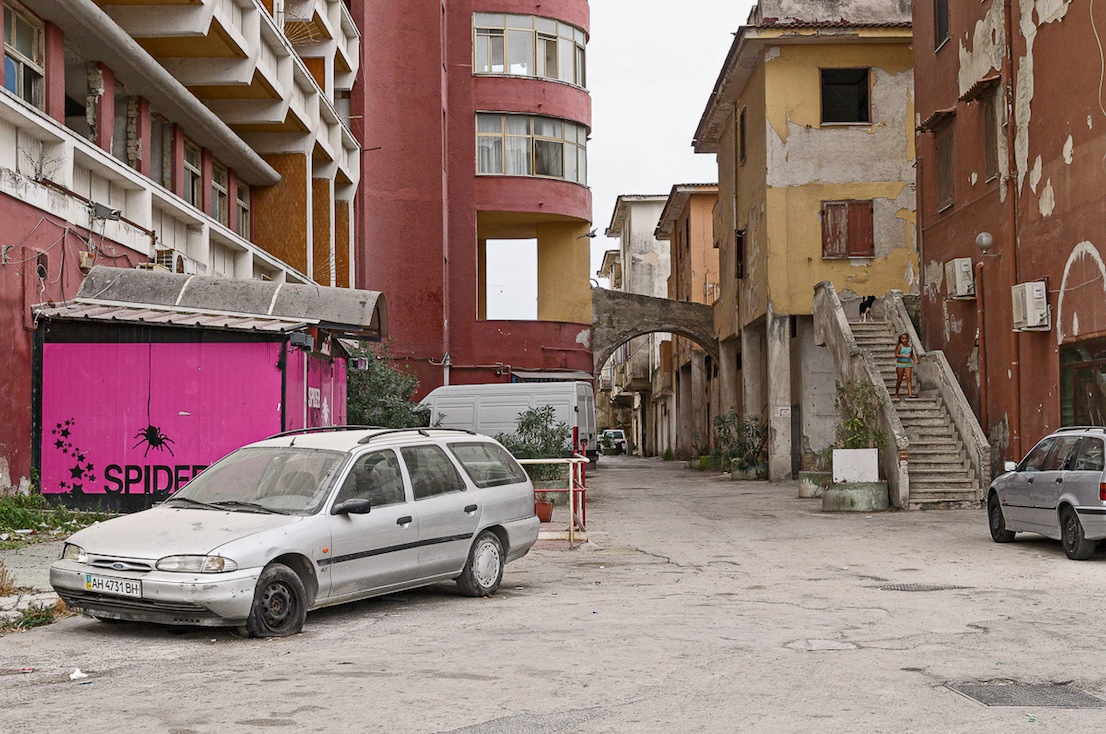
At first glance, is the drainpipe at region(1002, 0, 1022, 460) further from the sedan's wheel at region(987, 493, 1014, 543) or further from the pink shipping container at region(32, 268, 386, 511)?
the pink shipping container at region(32, 268, 386, 511)

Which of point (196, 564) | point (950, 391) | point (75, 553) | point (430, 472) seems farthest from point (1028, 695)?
point (950, 391)

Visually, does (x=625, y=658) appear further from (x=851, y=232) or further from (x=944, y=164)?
(x=851, y=232)

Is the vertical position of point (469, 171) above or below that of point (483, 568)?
above

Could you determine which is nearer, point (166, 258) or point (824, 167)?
point (166, 258)

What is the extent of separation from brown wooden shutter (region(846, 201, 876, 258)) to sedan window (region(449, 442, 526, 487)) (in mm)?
22212

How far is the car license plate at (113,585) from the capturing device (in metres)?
8.76

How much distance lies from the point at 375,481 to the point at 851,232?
24566mm

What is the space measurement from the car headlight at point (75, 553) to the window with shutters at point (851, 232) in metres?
26.2

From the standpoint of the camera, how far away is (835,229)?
32.8 metres

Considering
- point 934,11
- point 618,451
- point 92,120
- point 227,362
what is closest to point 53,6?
point 92,120

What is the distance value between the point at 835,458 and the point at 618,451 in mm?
62527

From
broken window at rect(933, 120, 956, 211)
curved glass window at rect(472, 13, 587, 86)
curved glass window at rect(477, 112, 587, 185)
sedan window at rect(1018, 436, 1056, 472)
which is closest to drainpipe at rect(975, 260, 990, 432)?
broken window at rect(933, 120, 956, 211)

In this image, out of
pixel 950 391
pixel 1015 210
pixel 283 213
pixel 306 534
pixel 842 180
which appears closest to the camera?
pixel 306 534

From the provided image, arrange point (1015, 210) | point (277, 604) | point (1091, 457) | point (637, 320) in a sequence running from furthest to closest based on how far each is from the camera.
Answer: point (637, 320), point (1015, 210), point (1091, 457), point (277, 604)
